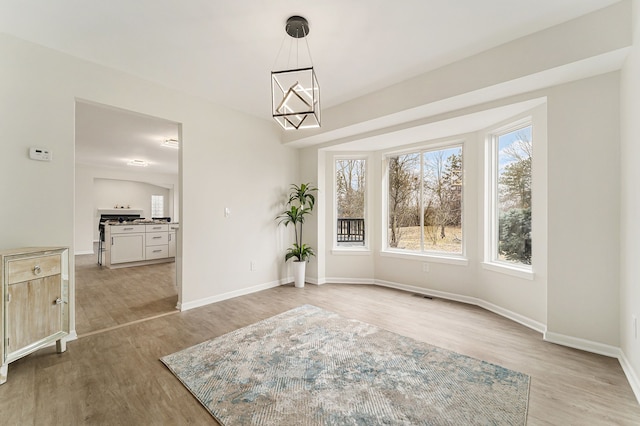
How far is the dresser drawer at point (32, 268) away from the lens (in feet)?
6.75

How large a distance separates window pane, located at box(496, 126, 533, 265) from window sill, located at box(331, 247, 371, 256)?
1.99m

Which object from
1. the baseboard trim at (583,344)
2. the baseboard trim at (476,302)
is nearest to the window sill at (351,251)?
the baseboard trim at (476,302)

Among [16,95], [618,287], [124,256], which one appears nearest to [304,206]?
[16,95]

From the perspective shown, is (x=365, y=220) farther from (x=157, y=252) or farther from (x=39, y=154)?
(x=157, y=252)

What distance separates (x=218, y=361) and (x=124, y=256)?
5403mm

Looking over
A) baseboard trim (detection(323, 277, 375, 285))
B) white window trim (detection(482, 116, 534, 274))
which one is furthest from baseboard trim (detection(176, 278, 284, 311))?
white window trim (detection(482, 116, 534, 274))

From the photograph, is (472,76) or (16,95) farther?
(472,76)

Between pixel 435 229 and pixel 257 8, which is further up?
pixel 257 8

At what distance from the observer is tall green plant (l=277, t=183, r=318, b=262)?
4.67 metres

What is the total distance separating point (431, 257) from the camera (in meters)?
4.19

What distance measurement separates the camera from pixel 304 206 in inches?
191

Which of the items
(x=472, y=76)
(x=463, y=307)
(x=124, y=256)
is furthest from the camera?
(x=124, y=256)

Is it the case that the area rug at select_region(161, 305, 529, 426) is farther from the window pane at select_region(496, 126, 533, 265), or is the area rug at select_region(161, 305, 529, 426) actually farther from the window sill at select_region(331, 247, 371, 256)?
the window sill at select_region(331, 247, 371, 256)

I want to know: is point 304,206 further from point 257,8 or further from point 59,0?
point 59,0
